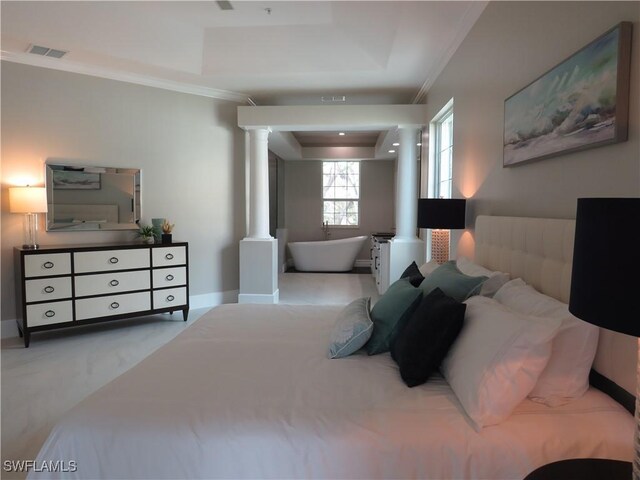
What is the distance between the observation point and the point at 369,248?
881 cm

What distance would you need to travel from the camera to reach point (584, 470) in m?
1.05

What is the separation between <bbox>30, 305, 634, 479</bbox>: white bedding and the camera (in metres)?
1.20

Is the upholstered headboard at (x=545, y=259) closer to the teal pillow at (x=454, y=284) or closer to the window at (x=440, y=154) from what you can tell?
the teal pillow at (x=454, y=284)

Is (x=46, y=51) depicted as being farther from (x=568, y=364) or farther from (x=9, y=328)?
(x=568, y=364)

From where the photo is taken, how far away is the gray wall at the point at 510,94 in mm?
1422

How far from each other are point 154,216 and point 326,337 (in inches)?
134

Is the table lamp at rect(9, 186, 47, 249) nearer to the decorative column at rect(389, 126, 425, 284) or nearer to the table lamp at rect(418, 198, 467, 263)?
the table lamp at rect(418, 198, 467, 263)

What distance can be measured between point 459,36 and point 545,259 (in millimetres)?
2297

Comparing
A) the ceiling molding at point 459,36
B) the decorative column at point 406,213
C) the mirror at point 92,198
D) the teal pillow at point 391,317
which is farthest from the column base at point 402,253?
the mirror at point 92,198

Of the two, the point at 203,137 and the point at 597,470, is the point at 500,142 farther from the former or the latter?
the point at 203,137

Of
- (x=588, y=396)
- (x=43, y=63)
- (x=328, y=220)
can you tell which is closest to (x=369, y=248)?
(x=328, y=220)

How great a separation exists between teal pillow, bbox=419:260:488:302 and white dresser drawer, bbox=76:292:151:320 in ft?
10.4

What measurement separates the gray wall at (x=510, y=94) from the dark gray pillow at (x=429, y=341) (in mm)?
716

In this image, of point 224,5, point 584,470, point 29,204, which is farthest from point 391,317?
point 29,204
